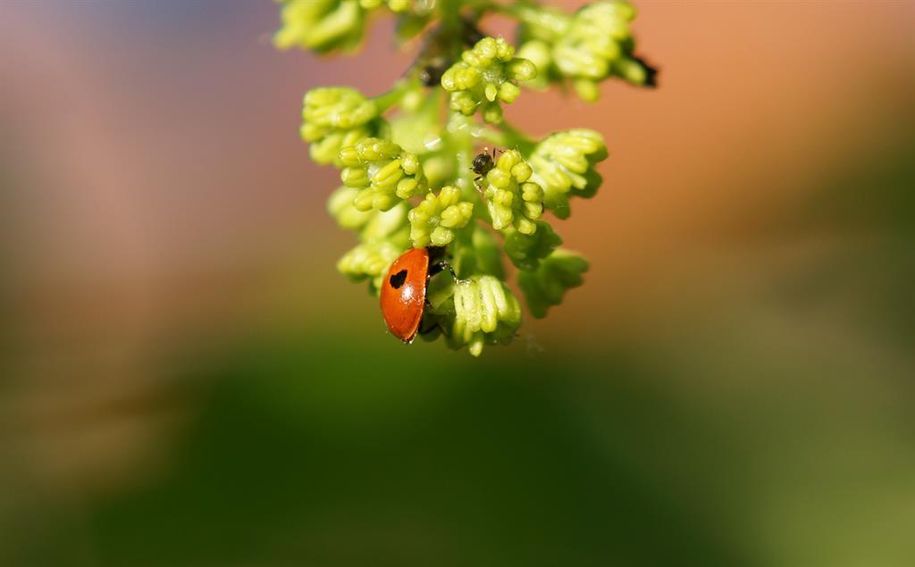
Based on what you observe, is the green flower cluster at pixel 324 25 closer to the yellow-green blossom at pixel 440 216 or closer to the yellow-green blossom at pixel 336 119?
the yellow-green blossom at pixel 336 119

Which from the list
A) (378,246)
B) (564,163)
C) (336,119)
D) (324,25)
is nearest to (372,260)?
(378,246)

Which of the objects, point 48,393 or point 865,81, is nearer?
point 48,393

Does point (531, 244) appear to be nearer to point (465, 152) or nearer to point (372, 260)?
point (465, 152)

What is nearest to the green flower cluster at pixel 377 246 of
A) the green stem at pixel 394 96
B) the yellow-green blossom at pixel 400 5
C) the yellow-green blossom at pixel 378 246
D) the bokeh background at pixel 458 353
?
the yellow-green blossom at pixel 378 246

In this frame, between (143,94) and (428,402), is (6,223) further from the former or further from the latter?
(428,402)

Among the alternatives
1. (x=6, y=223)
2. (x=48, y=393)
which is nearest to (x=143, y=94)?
(x=6, y=223)

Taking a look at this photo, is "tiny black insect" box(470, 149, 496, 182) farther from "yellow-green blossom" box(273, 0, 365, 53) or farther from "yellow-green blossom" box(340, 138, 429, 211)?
"yellow-green blossom" box(273, 0, 365, 53)

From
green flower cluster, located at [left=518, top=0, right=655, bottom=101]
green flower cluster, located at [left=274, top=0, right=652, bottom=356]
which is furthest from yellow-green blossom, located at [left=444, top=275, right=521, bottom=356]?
green flower cluster, located at [left=518, top=0, right=655, bottom=101]
